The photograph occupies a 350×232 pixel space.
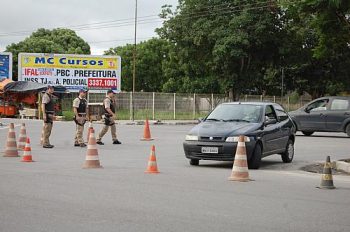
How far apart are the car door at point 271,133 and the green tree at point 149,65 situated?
215 feet

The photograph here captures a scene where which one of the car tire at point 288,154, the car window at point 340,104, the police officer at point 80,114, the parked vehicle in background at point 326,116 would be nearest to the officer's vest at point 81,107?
the police officer at point 80,114

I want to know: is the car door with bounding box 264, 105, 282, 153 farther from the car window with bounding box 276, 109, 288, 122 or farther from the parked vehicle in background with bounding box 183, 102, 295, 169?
the car window with bounding box 276, 109, 288, 122

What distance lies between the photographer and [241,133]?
13445mm

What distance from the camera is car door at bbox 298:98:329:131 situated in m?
26.4

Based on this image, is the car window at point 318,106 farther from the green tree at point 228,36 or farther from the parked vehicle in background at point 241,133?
the green tree at point 228,36

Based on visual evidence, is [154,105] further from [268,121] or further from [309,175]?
[309,175]

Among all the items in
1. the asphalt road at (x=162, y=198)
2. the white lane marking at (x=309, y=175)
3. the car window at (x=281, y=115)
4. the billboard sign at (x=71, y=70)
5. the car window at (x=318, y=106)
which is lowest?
the white lane marking at (x=309, y=175)

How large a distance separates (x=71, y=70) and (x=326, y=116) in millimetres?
23908

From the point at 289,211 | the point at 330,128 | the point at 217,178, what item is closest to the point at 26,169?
the point at 217,178

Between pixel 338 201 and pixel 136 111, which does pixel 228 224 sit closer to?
pixel 338 201

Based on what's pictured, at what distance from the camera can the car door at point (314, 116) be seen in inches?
1039

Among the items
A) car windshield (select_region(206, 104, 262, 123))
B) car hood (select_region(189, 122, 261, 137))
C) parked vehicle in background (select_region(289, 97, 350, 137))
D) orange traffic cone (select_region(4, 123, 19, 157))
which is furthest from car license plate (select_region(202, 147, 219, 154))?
parked vehicle in background (select_region(289, 97, 350, 137))

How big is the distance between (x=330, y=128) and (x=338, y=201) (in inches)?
686

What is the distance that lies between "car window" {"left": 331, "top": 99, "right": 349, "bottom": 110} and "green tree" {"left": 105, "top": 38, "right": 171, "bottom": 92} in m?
54.8
